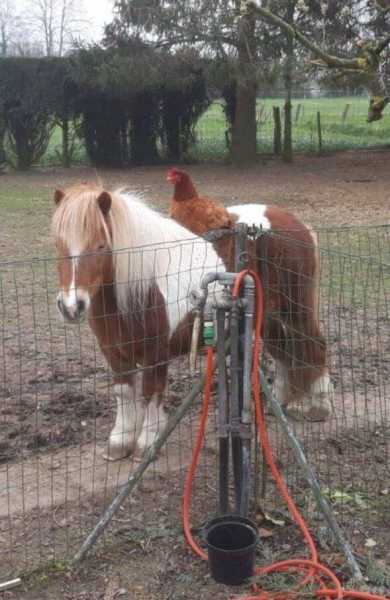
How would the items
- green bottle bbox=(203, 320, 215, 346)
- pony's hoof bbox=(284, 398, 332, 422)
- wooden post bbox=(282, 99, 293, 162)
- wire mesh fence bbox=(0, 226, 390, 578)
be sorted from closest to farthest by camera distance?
green bottle bbox=(203, 320, 215, 346), wire mesh fence bbox=(0, 226, 390, 578), pony's hoof bbox=(284, 398, 332, 422), wooden post bbox=(282, 99, 293, 162)

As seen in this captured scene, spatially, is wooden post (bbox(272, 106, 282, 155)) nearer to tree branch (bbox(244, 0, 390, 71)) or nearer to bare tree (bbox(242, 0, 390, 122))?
bare tree (bbox(242, 0, 390, 122))

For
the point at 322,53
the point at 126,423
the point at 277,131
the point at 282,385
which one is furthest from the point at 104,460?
the point at 277,131

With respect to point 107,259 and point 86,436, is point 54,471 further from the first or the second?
point 107,259

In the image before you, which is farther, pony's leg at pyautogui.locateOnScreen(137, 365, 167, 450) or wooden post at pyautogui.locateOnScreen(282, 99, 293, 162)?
wooden post at pyautogui.locateOnScreen(282, 99, 293, 162)

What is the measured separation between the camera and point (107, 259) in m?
3.42

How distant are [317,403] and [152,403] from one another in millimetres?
1142

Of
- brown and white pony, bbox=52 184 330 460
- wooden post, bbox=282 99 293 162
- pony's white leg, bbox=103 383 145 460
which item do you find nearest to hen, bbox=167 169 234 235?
brown and white pony, bbox=52 184 330 460

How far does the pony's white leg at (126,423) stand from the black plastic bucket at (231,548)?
1.05m

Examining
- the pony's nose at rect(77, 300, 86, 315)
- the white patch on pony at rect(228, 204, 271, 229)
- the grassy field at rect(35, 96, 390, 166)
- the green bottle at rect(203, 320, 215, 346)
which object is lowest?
the green bottle at rect(203, 320, 215, 346)

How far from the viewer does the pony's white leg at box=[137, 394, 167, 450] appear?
3836mm

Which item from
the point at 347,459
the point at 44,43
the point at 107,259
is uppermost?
the point at 44,43

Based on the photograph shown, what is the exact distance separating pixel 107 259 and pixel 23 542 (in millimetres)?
1324

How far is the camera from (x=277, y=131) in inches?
758

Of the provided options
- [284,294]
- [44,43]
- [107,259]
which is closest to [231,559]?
[107,259]
